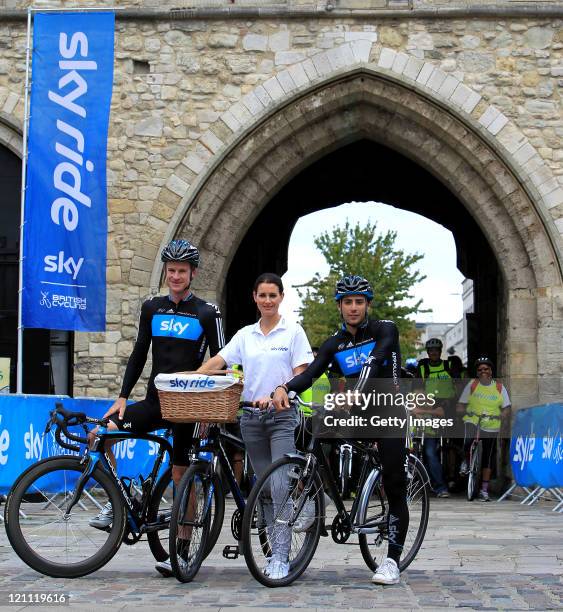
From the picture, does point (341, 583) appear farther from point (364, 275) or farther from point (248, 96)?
point (364, 275)

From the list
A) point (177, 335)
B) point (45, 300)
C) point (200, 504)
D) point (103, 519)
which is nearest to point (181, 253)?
point (177, 335)

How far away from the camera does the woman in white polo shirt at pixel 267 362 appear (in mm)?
5938

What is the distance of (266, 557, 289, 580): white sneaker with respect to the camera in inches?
220

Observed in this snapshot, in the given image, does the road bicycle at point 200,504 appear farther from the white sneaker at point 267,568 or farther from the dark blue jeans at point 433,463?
the dark blue jeans at point 433,463

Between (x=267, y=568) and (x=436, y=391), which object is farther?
(x=436, y=391)

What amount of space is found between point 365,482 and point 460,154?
8.89m

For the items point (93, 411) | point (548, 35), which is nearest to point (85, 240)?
point (93, 411)

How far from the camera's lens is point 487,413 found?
13695 mm

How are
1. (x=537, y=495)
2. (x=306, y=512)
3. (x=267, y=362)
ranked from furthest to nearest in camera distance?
(x=537, y=495)
(x=267, y=362)
(x=306, y=512)

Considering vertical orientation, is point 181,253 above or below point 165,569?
above

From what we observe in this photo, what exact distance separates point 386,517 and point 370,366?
2.63ft

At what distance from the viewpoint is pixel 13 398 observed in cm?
968

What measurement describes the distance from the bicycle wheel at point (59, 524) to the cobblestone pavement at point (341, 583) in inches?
4.5

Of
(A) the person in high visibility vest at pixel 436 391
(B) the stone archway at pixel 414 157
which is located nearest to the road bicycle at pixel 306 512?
(A) the person in high visibility vest at pixel 436 391
